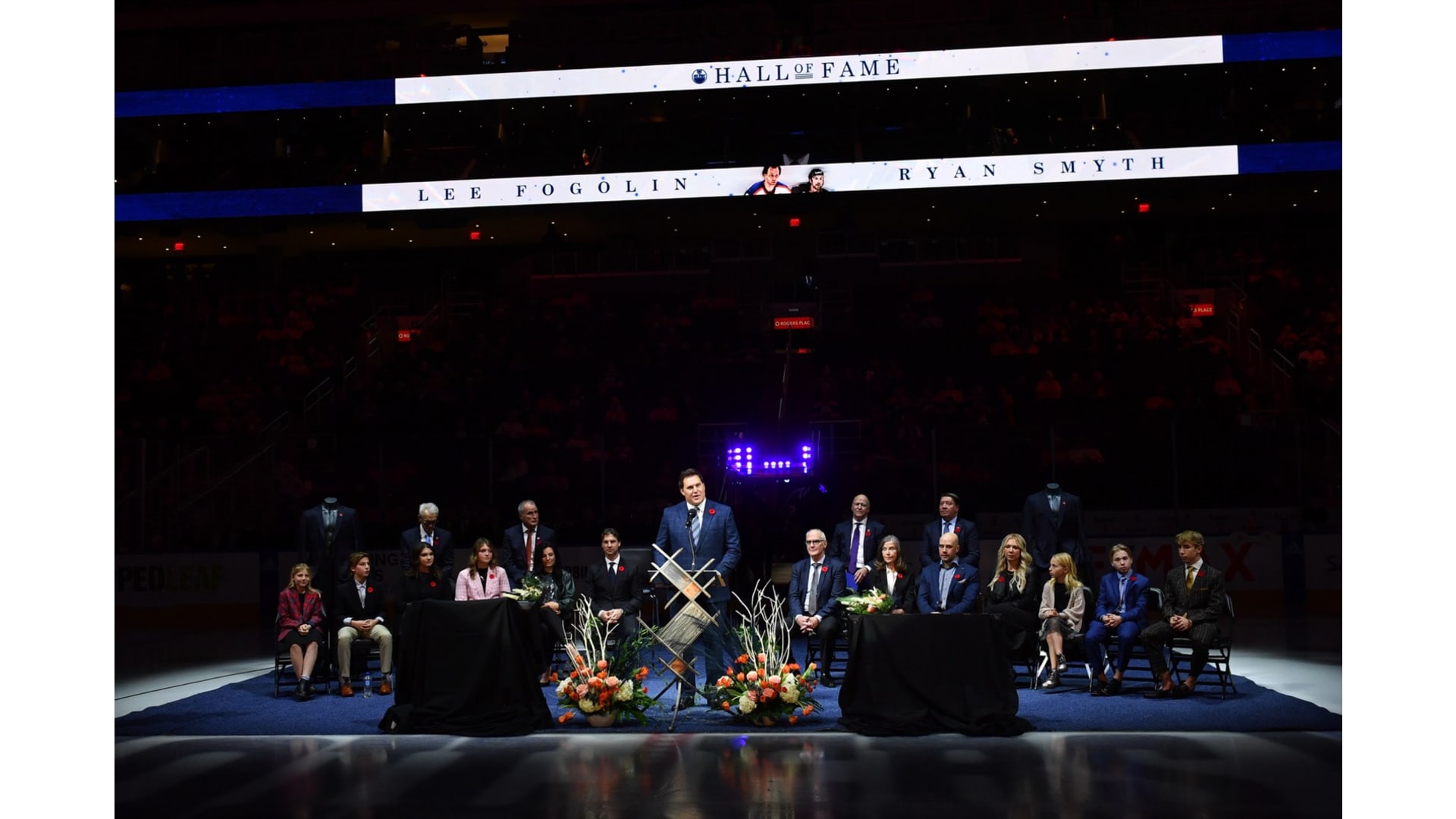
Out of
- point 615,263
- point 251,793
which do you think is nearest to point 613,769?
point 251,793

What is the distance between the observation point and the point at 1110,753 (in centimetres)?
767

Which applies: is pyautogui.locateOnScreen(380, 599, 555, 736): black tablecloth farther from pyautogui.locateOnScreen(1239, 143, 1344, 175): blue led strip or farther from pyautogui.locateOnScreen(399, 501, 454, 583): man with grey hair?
pyautogui.locateOnScreen(1239, 143, 1344, 175): blue led strip

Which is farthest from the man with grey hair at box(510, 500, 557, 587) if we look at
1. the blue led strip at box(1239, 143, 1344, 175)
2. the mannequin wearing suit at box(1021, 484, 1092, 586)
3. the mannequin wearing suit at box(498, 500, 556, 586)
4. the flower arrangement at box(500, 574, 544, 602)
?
the blue led strip at box(1239, 143, 1344, 175)

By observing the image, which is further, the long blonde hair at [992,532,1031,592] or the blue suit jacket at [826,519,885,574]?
the blue suit jacket at [826,519,885,574]

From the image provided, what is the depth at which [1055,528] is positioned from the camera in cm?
1217

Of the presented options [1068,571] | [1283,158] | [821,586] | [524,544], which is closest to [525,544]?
[524,544]

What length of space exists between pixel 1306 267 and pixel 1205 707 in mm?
15362

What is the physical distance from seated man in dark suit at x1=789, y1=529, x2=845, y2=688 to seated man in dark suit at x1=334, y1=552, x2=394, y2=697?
11.4 ft

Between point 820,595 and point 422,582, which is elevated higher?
point 422,582

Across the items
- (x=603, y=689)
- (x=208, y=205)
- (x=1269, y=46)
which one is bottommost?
(x=603, y=689)

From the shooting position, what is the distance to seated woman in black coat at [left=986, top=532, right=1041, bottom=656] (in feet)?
34.4

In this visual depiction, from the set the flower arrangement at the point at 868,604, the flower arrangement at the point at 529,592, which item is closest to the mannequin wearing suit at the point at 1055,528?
the flower arrangement at the point at 868,604

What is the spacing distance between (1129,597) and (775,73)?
5682mm

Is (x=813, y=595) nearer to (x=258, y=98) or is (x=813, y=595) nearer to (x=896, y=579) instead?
(x=896, y=579)
